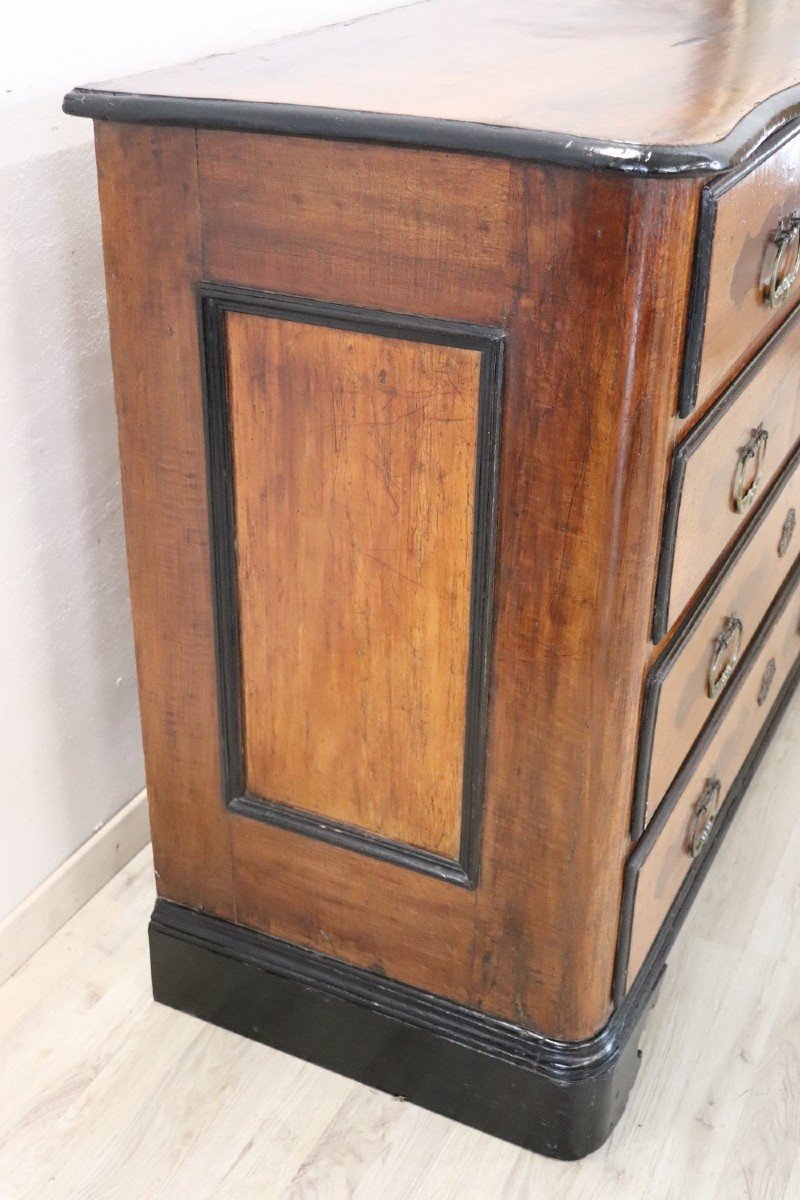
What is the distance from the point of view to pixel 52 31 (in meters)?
1.32

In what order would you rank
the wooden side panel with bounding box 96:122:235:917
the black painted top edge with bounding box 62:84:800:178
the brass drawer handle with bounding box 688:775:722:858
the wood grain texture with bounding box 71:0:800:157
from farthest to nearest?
the brass drawer handle with bounding box 688:775:722:858 < the wooden side panel with bounding box 96:122:235:917 < the wood grain texture with bounding box 71:0:800:157 < the black painted top edge with bounding box 62:84:800:178

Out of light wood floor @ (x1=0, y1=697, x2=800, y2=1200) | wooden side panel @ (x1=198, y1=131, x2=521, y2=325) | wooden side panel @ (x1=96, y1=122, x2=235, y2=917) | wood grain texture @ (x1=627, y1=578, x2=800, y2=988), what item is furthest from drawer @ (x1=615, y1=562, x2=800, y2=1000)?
wooden side panel @ (x1=198, y1=131, x2=521, y2=325)

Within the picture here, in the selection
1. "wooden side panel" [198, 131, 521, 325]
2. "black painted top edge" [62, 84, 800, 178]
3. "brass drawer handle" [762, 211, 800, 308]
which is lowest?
"brass drawer handle" [762, 211, 800, 308]

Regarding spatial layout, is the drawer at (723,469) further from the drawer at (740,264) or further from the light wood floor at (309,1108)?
the light wood floor at (309,1108)

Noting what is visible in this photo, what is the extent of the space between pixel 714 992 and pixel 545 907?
1.46ft

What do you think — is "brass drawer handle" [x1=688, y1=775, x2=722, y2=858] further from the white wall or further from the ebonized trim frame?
the white wall

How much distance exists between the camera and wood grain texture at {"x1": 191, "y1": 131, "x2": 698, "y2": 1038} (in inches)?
38.6

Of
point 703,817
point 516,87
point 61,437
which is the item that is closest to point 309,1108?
point 703,817

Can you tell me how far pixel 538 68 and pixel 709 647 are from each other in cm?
61

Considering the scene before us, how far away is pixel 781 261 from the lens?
1.22 m

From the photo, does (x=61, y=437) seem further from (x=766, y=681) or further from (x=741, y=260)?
(x=766, y=681)

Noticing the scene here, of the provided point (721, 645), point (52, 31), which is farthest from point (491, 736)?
point (52, 31)

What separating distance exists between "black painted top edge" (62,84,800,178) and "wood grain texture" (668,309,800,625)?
0.26 m

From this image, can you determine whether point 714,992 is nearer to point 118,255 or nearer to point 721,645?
point 721,645
